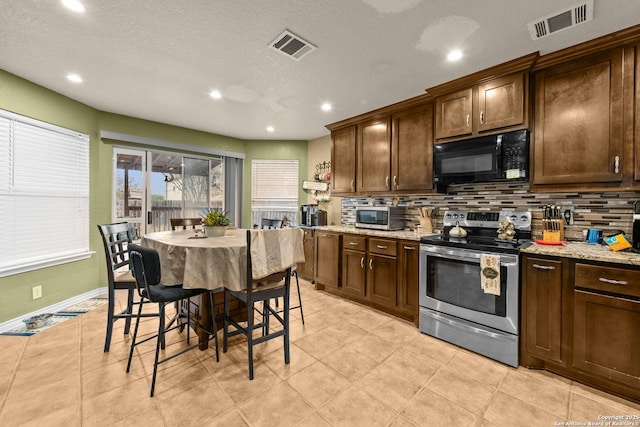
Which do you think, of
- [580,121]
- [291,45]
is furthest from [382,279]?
[291,45]

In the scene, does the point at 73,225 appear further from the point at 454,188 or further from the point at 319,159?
the point at 454,188

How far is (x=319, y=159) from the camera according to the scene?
4.92 m

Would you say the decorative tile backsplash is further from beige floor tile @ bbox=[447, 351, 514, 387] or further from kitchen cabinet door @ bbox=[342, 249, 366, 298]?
beige floor tile @ bbox=[447, 351, 514, 387]

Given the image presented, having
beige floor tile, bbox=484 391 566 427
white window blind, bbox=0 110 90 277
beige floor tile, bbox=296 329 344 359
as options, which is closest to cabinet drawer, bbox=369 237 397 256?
beige floor tile, bbox=296 329 344 359

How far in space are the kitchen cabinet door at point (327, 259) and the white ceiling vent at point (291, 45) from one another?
2.18 metres

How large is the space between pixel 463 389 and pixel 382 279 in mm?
1345

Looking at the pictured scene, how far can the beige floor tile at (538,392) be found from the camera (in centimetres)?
170

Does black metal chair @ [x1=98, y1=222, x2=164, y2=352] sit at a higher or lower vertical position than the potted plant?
lower

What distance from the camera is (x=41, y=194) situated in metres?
3.00

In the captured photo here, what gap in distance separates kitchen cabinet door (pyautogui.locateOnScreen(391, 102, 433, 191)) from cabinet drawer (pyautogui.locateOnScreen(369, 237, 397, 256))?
0.71 m

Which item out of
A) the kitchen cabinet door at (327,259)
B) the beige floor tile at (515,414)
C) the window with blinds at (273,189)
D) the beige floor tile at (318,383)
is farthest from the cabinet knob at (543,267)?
the window with blinds at (273,189)

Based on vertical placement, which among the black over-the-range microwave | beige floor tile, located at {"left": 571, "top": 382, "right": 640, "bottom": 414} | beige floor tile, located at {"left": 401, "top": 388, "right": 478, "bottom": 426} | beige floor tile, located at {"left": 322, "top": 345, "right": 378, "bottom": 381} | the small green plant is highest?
the black over-the-range microwave

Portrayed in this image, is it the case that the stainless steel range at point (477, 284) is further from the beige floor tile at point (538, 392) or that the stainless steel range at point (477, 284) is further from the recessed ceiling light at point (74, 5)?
the recessed ceiling light at point (74, 5)

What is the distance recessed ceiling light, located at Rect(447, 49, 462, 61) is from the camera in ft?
7.19
